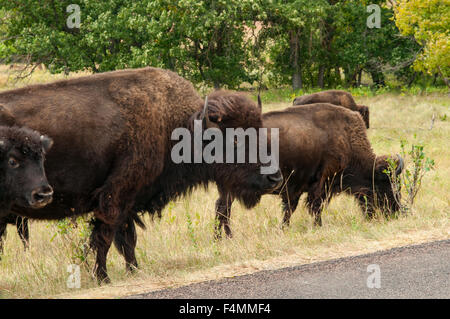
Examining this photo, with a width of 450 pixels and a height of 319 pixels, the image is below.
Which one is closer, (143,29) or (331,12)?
(143,29)

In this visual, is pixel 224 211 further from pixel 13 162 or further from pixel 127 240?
pixel 13 162

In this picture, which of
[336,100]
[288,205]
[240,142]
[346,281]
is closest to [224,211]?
[288,205]

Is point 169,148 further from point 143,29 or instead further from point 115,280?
point 143,29

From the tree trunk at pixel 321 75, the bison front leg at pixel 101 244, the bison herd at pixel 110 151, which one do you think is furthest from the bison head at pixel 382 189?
the tree trunk at pixel 321 75

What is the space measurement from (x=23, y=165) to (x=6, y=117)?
0.65m

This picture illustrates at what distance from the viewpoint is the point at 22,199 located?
4961 mm

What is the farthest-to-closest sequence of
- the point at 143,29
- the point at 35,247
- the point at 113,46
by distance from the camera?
the point at 113,46 → the point at 143,29 → the point at 35,247

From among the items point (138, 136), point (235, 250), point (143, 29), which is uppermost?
point (143, 29)

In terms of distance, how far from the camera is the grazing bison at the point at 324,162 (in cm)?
892

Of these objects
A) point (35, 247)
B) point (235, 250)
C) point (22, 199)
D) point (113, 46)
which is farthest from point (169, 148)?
point (113, 46)

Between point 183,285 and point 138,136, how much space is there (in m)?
1.58

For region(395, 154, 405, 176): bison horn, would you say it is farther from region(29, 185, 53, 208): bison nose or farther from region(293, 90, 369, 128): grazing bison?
region(29, 185, 53, 208): bison nose

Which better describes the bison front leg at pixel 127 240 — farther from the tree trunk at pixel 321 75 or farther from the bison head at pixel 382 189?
the tree trunk at pixel 321 75

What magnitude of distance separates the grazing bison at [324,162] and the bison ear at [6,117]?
3.91m
